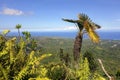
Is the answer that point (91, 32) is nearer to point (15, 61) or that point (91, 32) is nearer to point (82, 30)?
point (82, 30)

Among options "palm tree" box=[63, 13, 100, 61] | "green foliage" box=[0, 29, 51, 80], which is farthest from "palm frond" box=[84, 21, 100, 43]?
"green foliage" box=[0, 29, 51, 80]

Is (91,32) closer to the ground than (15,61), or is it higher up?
higher up

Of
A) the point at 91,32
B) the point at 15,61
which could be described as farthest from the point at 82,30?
the point at 15,61

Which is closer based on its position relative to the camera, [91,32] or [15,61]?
[15,61]

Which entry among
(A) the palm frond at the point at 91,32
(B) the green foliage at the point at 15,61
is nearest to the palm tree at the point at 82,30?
(A) the palm frond at the point at 91,32

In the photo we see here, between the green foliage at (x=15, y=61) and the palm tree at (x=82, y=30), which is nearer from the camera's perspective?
the green foliage at (x=15, y=61)

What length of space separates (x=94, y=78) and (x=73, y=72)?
5.09 ft

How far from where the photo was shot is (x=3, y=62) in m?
10.4

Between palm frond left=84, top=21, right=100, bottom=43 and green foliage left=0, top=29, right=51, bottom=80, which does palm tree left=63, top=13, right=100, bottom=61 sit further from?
green foliage left=0, top=29, right=51, bottom=80

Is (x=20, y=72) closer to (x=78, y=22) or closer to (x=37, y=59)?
(x=37, y=59)

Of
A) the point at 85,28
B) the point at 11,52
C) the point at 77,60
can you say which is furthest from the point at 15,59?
the point at 85,28

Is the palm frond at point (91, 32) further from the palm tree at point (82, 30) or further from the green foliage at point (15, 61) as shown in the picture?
the green foliage at point (15, 61)

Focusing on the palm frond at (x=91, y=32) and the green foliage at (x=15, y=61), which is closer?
the green foliage at (x=15, y=61)

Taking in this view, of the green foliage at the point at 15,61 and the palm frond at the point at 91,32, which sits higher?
the palm frond at the point at 91,32
